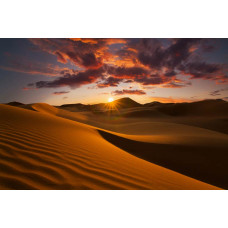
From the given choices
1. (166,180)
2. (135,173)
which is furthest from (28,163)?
(166,180)

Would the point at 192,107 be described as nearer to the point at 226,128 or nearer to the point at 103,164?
the point at 226,128

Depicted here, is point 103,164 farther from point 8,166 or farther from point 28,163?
point 8,166

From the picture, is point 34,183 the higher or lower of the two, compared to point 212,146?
lower

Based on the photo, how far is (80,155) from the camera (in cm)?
282

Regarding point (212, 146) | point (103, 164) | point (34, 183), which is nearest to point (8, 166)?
point (34, 183)

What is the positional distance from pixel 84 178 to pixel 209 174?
3.94 m

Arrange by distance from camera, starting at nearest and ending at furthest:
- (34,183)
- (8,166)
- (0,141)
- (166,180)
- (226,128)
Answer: (34,183) < (8,166) < (166,180) < (0,141) < (226,128)

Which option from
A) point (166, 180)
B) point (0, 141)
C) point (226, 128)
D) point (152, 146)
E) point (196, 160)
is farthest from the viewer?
point (226, 128)

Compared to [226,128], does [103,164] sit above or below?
below

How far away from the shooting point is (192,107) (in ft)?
108

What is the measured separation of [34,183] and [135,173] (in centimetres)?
159

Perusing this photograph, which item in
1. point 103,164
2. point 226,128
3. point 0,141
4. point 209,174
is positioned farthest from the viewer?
point 226,128

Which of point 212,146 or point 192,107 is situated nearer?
point 212,146

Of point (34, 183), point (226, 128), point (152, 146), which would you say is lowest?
point (34, 183)
